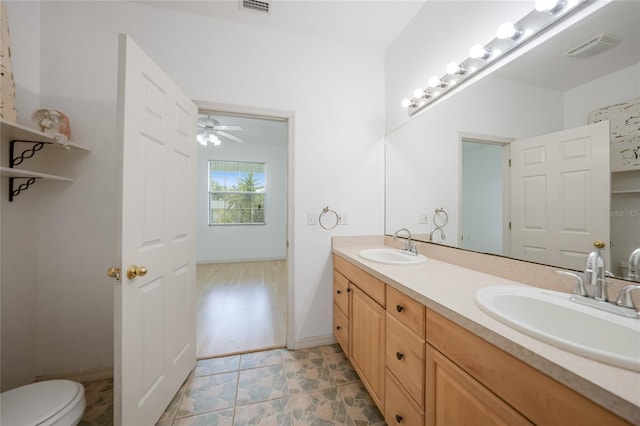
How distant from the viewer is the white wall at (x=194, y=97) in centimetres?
149

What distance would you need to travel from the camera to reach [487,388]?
64 centimetres

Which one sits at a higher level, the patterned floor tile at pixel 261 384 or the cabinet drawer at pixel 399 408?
the cabinet drawer at pixel 399 408

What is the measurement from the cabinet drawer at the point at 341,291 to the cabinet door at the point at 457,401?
83cm

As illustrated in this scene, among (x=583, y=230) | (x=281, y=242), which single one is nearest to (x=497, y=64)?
(x=583, y=230)

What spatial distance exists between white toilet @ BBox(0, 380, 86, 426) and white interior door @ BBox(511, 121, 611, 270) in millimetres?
2148

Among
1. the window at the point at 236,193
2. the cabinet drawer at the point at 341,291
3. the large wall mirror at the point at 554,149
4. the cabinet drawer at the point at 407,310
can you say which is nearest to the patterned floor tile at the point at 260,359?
the cabinet drawer at the point at 341,291

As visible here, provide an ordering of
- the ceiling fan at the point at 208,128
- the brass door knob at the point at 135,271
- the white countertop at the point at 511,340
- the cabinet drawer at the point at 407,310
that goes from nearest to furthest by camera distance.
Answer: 1. the white countertop at the point at 511,340
2. the cabinet drawer at the point at 407,310
3. the brass door knob at the point at 135,271
4. the ceiling fan at the point at 208,128

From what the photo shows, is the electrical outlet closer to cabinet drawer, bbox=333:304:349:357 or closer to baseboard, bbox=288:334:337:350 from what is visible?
cabinet drawer, bbox=333:304:349:357

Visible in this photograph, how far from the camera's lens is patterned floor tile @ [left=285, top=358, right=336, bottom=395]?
1.47m

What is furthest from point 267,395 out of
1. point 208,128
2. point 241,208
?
point 241,208

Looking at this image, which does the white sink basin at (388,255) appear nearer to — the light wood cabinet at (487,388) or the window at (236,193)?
the light wood cabinet at (487,388)

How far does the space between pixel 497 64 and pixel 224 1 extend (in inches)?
73.1

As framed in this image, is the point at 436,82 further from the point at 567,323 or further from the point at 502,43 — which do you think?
the point at 567,323

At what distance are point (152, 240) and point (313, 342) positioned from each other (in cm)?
149
